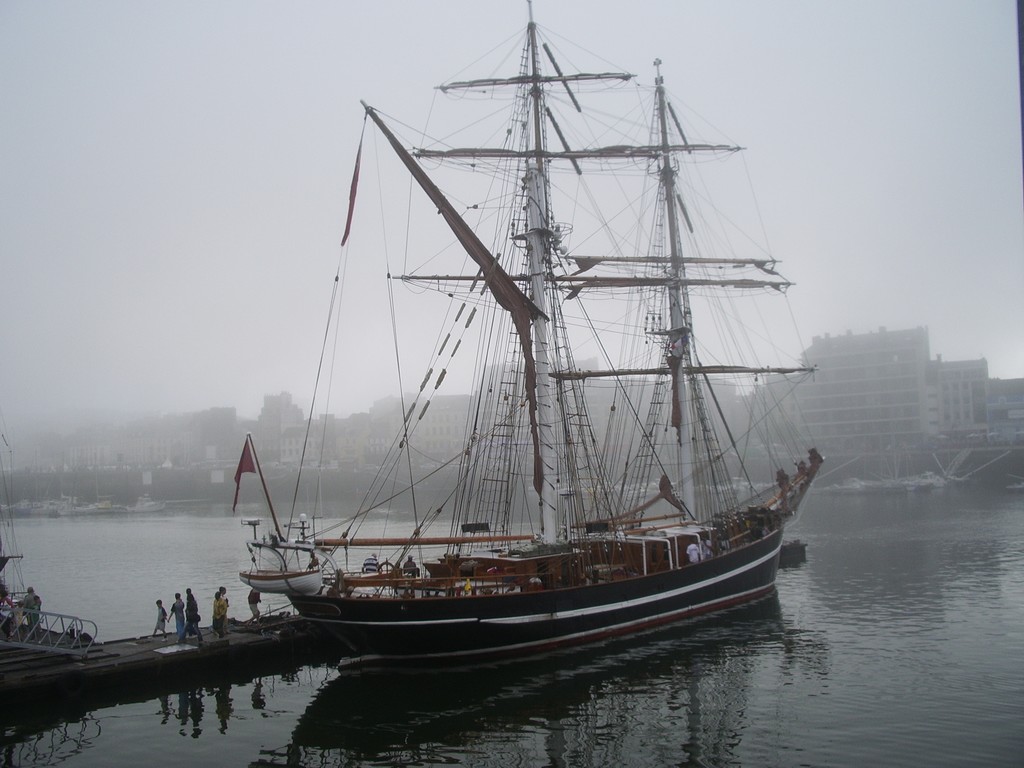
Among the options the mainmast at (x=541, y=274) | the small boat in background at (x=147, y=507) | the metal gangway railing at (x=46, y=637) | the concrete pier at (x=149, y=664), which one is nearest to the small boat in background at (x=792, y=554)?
the mainmast at (x=541, y=274)

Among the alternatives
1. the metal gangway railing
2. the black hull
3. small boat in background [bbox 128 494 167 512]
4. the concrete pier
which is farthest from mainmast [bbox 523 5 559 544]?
small boat in background [bbox 128 494 167 512]

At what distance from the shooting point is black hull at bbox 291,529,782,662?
2242cm

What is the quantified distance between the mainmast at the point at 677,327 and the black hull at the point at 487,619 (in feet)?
36.9

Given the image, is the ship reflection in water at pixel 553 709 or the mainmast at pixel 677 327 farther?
the mainmast at pixel 677 327

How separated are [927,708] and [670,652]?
8028 mm

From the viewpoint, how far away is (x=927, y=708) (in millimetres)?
18734

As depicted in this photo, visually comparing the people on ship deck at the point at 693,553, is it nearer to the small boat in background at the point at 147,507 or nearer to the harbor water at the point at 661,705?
the harbor water at the point at 661,705

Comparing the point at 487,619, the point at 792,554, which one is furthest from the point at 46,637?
the point at 792,554

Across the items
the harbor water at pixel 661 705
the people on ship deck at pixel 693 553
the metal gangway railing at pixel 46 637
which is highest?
the people on ship deck at pixel 693 553

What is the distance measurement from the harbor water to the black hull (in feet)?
1.99

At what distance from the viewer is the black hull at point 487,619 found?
2242 cm

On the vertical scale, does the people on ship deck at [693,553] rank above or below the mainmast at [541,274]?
below

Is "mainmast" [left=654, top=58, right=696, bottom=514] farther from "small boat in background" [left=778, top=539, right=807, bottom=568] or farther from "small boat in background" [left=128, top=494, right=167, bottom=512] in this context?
"small boat in background" [left=128, top=494, right=167, bottom=512]

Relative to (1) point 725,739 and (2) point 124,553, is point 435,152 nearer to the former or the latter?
(1) point 725,739
